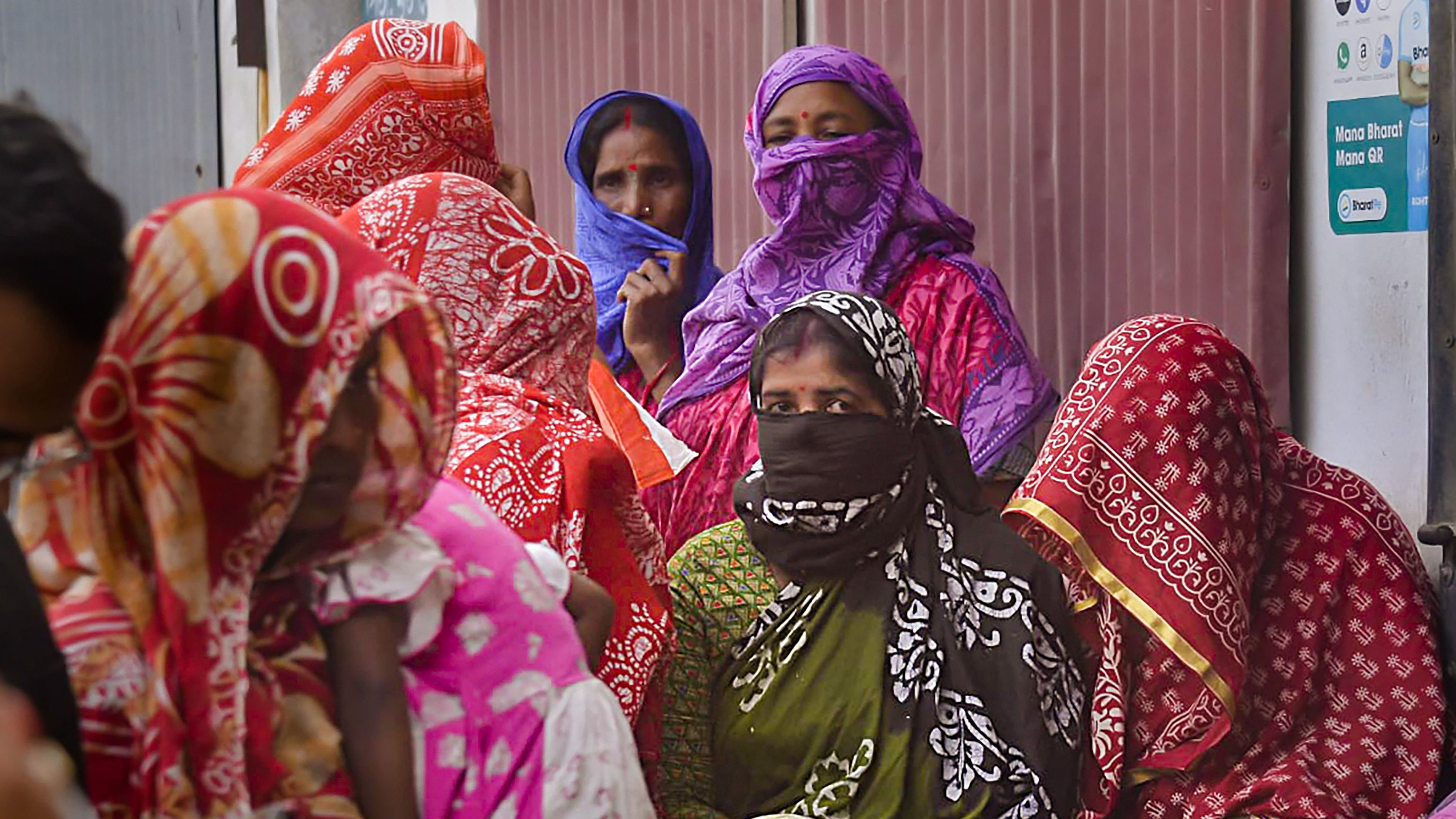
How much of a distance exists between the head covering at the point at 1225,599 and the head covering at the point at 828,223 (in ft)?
3.18

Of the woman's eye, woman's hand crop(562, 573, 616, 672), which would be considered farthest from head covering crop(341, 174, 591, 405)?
the woman's eye

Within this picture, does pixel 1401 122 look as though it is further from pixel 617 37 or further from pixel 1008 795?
pixel 617 37

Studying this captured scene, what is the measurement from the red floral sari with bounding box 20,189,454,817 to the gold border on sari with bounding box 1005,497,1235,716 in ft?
5.14

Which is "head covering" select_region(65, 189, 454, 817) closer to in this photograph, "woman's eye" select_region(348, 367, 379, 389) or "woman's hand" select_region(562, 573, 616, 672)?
"woman's eye" select_region(348, 367, 379, 389)

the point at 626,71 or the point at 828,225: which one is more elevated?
the point at 626,71

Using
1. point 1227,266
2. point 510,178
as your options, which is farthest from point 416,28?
point 1227,266

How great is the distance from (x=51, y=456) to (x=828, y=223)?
265 centimetres

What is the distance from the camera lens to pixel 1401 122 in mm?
3322

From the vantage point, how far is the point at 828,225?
13.0ft

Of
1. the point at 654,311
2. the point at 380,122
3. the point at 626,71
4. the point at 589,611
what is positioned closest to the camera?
the point at 589,611

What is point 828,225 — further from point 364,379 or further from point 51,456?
point 51,456

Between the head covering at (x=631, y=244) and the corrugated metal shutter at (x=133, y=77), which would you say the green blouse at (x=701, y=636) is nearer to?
the head covering at (x=631, y=244)

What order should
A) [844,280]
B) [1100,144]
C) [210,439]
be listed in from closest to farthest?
[210,439], [844,280], [1100,144]

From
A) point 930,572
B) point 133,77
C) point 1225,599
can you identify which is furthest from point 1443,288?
point 133,77
